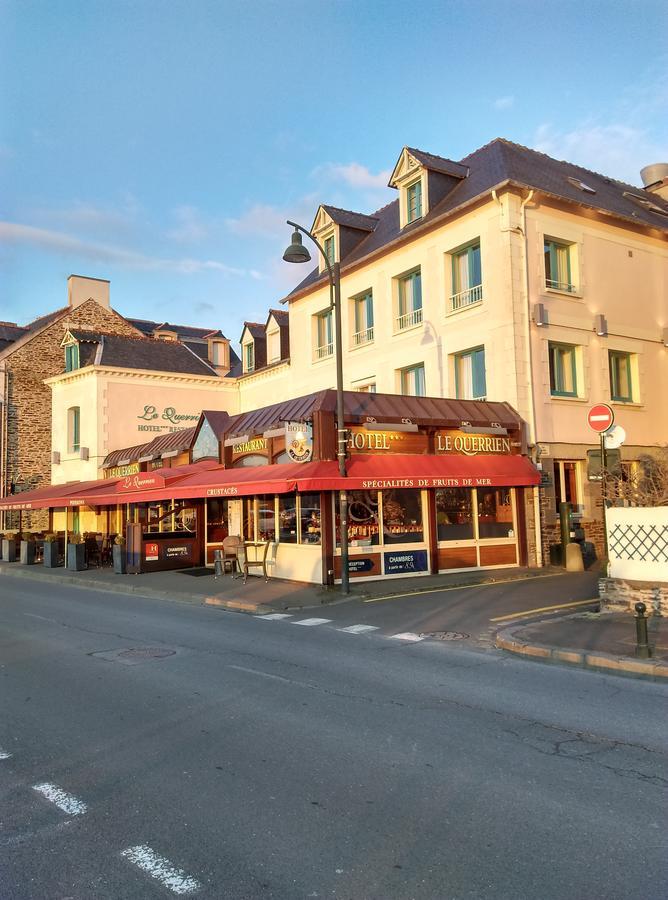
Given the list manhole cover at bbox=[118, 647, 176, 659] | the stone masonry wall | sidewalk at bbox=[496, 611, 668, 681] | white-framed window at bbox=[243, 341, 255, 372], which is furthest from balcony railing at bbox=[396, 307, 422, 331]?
the stone masonry wall

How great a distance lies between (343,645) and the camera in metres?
10.2

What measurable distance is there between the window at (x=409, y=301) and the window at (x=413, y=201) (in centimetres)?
179

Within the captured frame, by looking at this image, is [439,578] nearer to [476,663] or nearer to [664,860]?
[476,663]

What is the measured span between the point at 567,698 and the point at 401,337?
53.7 ft

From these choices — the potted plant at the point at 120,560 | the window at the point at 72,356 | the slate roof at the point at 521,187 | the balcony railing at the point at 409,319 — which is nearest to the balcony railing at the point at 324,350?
the slate roof at the point at 521,187

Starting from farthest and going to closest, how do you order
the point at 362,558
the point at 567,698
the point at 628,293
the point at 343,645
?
1. the point at 628,293
2. the point at 362,558
3. the point at 343,645
4. the point at 567,698

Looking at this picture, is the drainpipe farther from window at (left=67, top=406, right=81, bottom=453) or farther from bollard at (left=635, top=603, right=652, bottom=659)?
window at (left=67, top=406, right=81, bottom=453)

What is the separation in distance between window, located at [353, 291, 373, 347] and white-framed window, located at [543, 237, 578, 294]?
20.6 ft

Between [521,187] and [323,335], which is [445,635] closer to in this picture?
[521,187]

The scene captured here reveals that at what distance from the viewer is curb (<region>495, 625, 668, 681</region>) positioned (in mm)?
8039

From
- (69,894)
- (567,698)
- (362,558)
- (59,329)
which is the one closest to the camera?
(69,894)

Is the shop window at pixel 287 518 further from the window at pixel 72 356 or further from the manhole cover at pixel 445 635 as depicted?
the window at pixel 72 356

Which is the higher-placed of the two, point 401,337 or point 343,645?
point 401,337

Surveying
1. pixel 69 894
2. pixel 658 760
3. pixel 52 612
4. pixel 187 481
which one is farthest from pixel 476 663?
pixel 187 481
